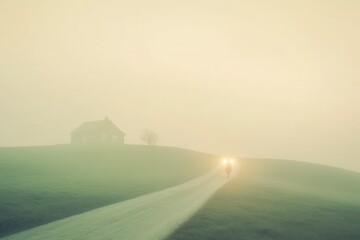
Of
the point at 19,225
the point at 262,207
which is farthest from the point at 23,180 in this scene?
the point at 262,207

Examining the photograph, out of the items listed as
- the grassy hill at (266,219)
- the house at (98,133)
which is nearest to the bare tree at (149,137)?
the house at (98,133)

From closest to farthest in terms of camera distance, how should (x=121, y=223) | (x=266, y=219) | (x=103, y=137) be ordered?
(x=121, y=223) < (x=266, y=219) < (x=103, y=137)

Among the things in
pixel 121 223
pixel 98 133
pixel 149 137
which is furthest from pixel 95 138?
pixel 121 223

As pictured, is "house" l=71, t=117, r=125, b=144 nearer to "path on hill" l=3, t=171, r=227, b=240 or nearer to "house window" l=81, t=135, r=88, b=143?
"house window" l=81, t=135, r=88, b=143

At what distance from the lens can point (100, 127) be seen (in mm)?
97938

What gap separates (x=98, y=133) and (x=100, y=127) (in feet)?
7.32

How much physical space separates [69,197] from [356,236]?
22.6 m

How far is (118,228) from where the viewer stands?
17.4 metres

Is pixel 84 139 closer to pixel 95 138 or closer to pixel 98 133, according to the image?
pixel 95 138

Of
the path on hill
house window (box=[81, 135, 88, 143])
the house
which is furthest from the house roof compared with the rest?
the path on hill

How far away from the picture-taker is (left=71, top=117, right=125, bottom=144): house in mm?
96925

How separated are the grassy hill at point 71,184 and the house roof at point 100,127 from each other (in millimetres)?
28921

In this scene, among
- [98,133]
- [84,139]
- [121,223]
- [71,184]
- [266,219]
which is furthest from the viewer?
[84,139]

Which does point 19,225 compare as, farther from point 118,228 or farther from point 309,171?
point 309,171
